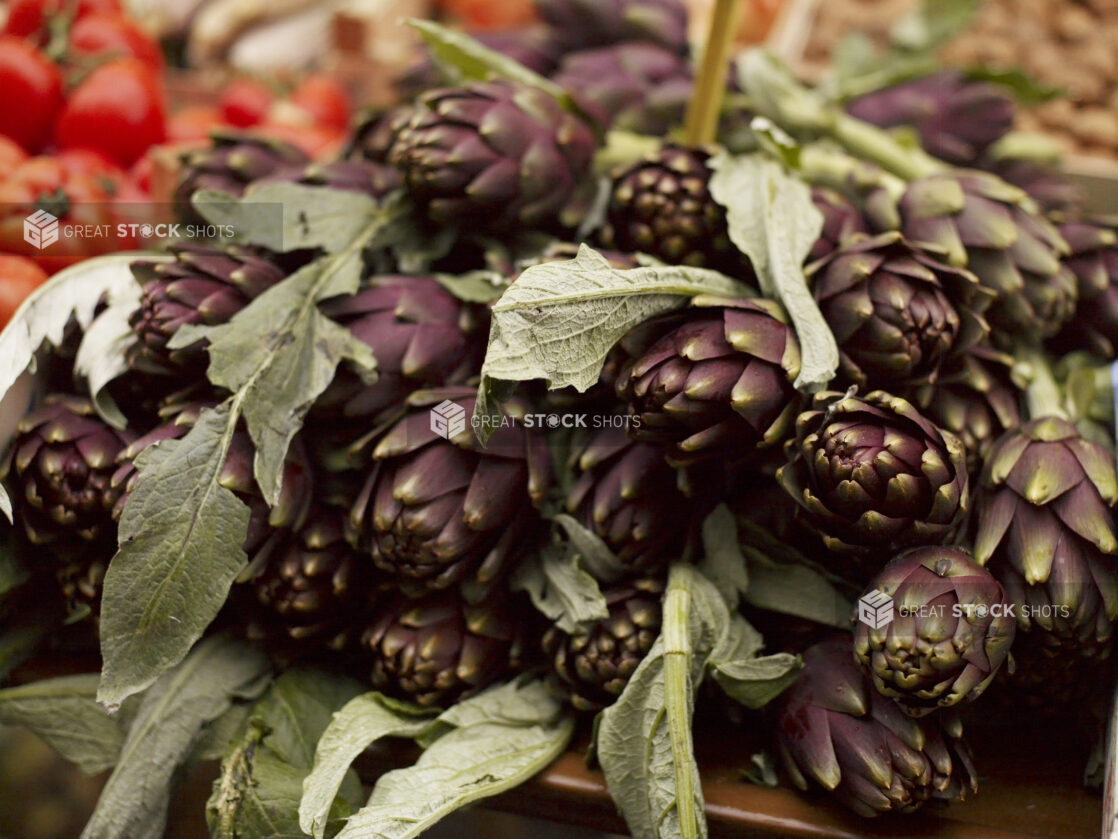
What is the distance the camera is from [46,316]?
995mm

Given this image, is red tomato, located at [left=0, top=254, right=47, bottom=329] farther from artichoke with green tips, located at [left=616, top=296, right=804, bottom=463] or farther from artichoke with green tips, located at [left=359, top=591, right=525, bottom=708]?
artichoke with green tips, located at [left=616, top=296, right=804, bottom=463]

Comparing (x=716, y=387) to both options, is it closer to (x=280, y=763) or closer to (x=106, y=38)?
(x=280, y=763)

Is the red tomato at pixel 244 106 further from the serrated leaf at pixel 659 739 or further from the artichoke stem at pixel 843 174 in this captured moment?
the serrated leaf at pixel 659 739

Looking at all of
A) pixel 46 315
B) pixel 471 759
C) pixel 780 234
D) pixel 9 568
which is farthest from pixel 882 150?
pixel 9 568

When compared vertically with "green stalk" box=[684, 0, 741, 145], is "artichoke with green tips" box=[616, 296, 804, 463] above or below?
below

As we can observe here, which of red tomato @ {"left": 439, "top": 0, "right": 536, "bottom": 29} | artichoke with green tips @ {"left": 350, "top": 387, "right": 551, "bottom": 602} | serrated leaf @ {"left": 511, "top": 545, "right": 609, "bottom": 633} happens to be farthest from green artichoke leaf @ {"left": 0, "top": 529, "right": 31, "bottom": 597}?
red tomato @ {"left": 439, "top": 0, "right": 536, "bottom": 29}

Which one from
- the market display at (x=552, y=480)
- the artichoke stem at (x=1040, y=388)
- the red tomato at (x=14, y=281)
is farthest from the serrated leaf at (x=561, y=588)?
the red tomato at (x=14, y=281)

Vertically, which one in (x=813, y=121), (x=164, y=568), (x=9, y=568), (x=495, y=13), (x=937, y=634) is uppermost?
(x=813, y=121)

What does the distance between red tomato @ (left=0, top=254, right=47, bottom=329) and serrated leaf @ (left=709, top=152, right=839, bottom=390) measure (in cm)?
80

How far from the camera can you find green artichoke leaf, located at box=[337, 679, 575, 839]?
797 millimetres

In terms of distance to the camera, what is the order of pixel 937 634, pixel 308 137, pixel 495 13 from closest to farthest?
1. pixel 937 634
2. pixel 308 137
3. pixel 495 13

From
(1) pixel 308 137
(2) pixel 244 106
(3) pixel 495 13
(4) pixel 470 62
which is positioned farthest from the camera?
(3) pixel 495 13

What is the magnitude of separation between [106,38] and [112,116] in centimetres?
32

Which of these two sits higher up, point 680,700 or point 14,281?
point 14,281
